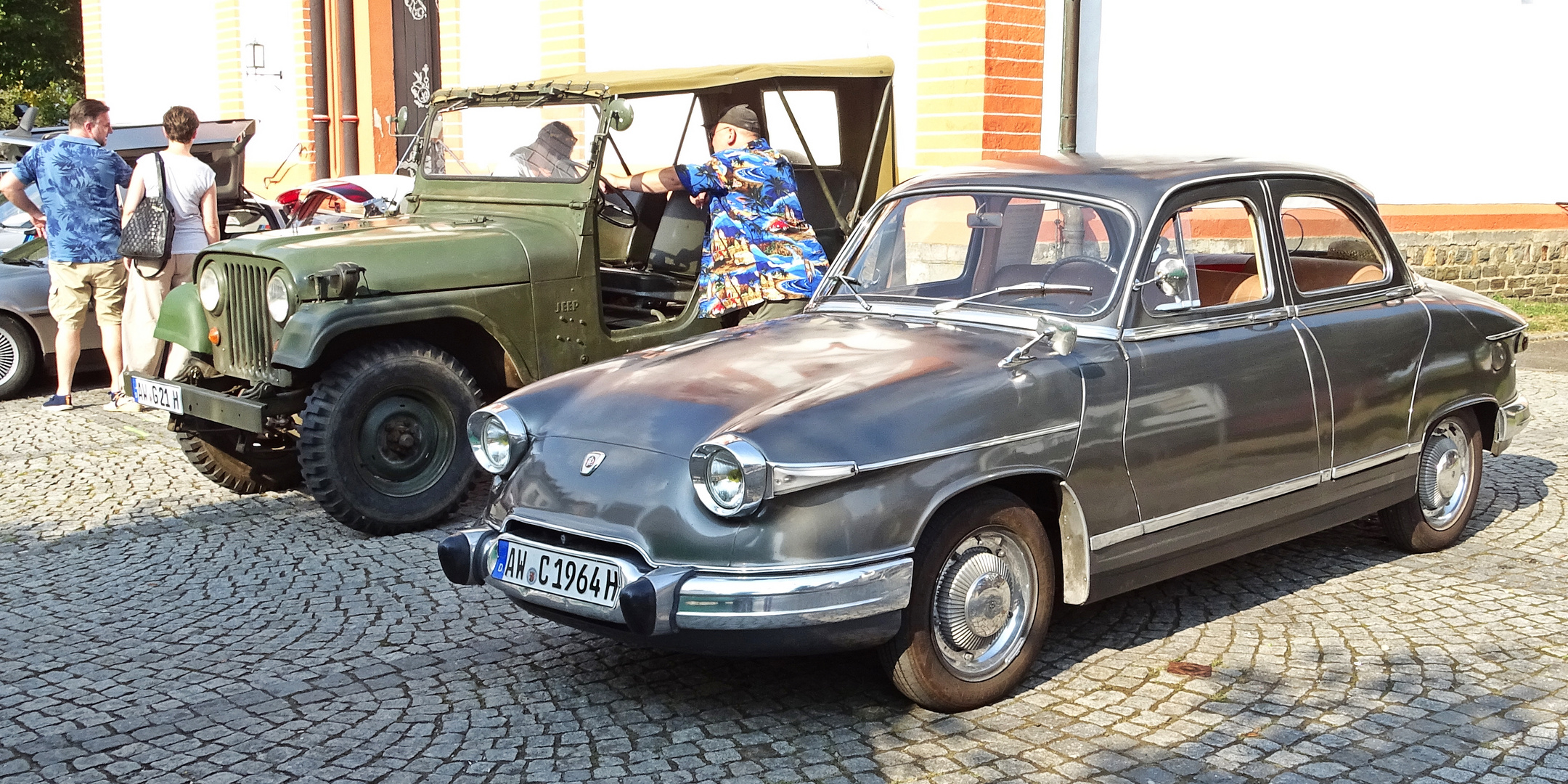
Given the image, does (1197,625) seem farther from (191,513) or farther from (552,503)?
(191,513)

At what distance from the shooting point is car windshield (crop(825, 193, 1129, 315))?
4.85m

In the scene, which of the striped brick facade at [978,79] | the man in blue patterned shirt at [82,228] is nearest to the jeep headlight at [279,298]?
the man in blue patterned shirt at [82,228]

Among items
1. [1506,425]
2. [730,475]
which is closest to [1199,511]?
[730,475]

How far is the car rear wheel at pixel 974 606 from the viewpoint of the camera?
4.10m

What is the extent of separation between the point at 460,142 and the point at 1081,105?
584 centimetres

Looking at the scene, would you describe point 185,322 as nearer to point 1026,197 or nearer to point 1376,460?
point 1026,197

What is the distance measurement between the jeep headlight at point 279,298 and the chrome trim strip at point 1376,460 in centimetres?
426

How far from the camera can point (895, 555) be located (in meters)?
3.95

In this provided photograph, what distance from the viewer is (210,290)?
6.82m

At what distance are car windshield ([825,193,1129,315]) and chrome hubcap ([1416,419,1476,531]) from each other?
1939 millimetres

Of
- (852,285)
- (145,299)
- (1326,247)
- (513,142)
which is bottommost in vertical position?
(145,299)

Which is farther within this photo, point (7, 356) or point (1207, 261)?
point (7, 356)

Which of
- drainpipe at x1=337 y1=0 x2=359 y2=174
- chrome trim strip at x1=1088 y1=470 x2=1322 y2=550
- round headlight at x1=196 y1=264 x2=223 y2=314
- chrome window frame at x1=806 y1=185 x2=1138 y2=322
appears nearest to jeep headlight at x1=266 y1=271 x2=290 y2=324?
round headlight at x1=196 y1=264 x2=223 y2=314

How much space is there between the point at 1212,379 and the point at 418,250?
355 centimetres
